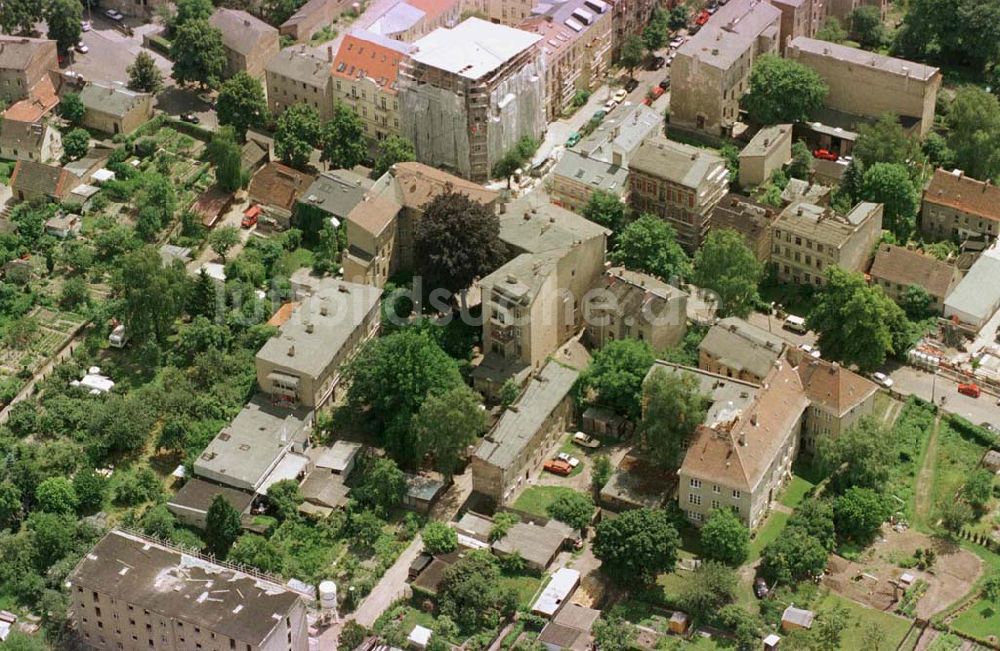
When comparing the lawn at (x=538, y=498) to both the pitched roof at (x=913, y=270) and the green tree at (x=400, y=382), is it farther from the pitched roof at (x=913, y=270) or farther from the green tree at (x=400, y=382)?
the pitched roof at (x=913, y=270)

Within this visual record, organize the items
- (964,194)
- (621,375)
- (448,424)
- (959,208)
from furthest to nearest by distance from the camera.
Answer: (964,194), (959,208), (621,375), (448,424)

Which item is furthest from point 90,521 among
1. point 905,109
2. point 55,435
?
point 905,109

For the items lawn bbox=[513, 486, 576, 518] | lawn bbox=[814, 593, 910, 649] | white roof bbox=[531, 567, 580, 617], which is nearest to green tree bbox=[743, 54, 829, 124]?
lawn bbox=[513, 486, 576, 518]

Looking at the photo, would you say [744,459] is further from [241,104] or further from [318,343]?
[241,104]

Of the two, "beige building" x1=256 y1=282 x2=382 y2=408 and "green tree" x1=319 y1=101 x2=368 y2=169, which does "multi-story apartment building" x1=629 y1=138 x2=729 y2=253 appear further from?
"green tree" x1=319 y1=101 x2=368 y2=169

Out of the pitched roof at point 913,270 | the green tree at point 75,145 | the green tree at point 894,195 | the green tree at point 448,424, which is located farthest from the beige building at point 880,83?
the green tree at point 75,145

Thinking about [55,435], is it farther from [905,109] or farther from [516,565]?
[905,109]

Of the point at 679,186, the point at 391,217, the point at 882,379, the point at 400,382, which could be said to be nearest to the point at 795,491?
the point at 882,379

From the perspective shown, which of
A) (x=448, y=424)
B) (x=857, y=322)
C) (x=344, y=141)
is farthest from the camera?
(x=344, y=141)

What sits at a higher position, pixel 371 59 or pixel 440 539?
pixel 371 59
